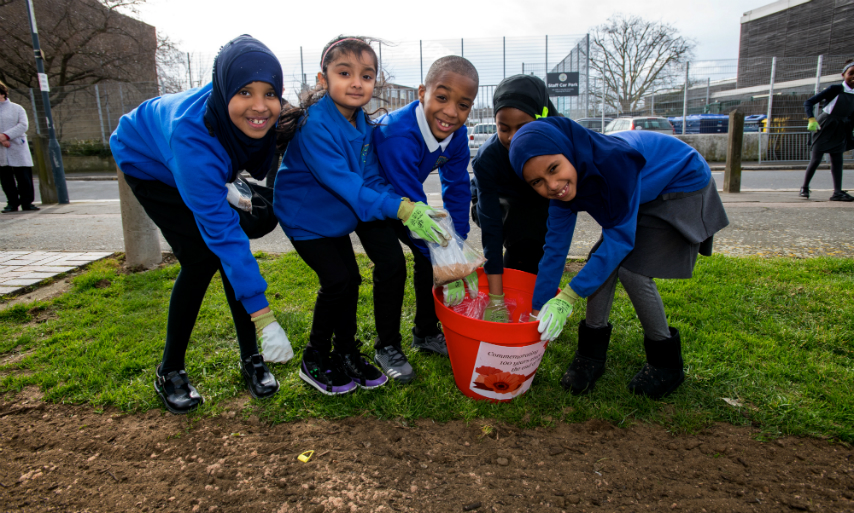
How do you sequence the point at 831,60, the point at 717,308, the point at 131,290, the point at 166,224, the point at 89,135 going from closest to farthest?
the point at 166,224 → the point at 717,308 → the point at 131,290 → the point at 831,60 → the point at 89,135

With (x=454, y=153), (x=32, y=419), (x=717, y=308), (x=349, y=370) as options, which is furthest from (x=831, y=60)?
(x=32, y=419)

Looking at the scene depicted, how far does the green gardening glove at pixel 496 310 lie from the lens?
7.84 feet

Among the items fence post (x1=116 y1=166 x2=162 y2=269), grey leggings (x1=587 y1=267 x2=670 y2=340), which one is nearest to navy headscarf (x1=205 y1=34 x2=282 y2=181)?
grey leggings (x1=587 y1=267 x2=670 y2=340)

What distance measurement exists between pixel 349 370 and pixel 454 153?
120 cm

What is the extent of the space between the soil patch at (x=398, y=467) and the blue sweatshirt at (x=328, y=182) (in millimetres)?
837

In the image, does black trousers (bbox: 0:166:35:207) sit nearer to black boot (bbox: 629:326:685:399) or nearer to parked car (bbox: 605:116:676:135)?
black boot (bbox: 629:326:685:399)

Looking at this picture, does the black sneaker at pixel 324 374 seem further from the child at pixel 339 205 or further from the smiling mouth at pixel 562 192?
the smiling mouth at pixel 562 192

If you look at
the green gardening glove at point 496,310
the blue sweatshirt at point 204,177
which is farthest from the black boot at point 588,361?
the blue sweatshirt at point 204,177

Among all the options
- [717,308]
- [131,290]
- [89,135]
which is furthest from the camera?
[89,135]

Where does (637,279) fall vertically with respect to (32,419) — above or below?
above

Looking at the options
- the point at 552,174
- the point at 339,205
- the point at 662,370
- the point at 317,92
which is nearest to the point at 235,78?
the point at 317,92

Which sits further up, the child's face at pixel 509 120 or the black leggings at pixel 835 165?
the child's face at pixel 509 120

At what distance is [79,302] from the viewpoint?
3.22m

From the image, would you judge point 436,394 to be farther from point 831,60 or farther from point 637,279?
point 831,60
